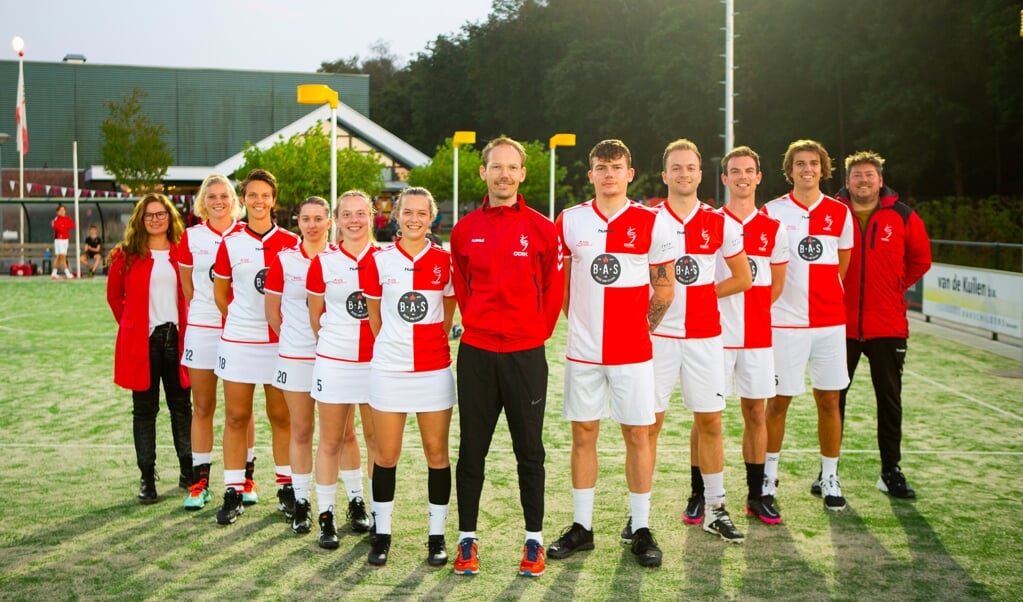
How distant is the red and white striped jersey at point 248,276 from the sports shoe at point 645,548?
8.15 ft

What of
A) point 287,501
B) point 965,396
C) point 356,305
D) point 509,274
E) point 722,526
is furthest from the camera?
point 965,396

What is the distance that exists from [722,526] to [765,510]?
0.50 m

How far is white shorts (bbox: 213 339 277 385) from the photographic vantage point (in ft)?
20.7

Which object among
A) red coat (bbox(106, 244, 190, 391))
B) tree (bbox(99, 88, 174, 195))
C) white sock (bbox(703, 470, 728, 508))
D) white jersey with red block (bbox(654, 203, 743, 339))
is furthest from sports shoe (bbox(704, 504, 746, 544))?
tree (bbox(99, 88, 174, 195))

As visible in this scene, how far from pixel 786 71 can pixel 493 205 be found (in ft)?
145

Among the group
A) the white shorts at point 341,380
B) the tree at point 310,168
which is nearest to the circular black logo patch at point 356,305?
the white shorts at point 341,380

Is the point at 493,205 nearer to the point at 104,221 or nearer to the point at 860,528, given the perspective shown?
the point at 860,528

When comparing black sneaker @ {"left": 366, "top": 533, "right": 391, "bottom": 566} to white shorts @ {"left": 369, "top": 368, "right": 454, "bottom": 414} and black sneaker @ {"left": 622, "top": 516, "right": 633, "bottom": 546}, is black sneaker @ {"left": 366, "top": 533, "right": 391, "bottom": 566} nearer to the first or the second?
white shorts @ {"left": 369, "top": 368, "right": 454, "bottom": 414}

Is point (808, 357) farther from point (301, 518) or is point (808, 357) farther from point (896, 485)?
point (301, 518)

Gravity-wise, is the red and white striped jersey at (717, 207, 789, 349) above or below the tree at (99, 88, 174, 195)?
below

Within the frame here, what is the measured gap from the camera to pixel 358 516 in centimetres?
625

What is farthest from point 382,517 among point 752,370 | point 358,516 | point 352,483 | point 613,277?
point 752,370

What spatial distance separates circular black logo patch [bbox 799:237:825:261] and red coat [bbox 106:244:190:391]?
13.5 ft

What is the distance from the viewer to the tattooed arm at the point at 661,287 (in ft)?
18.5
